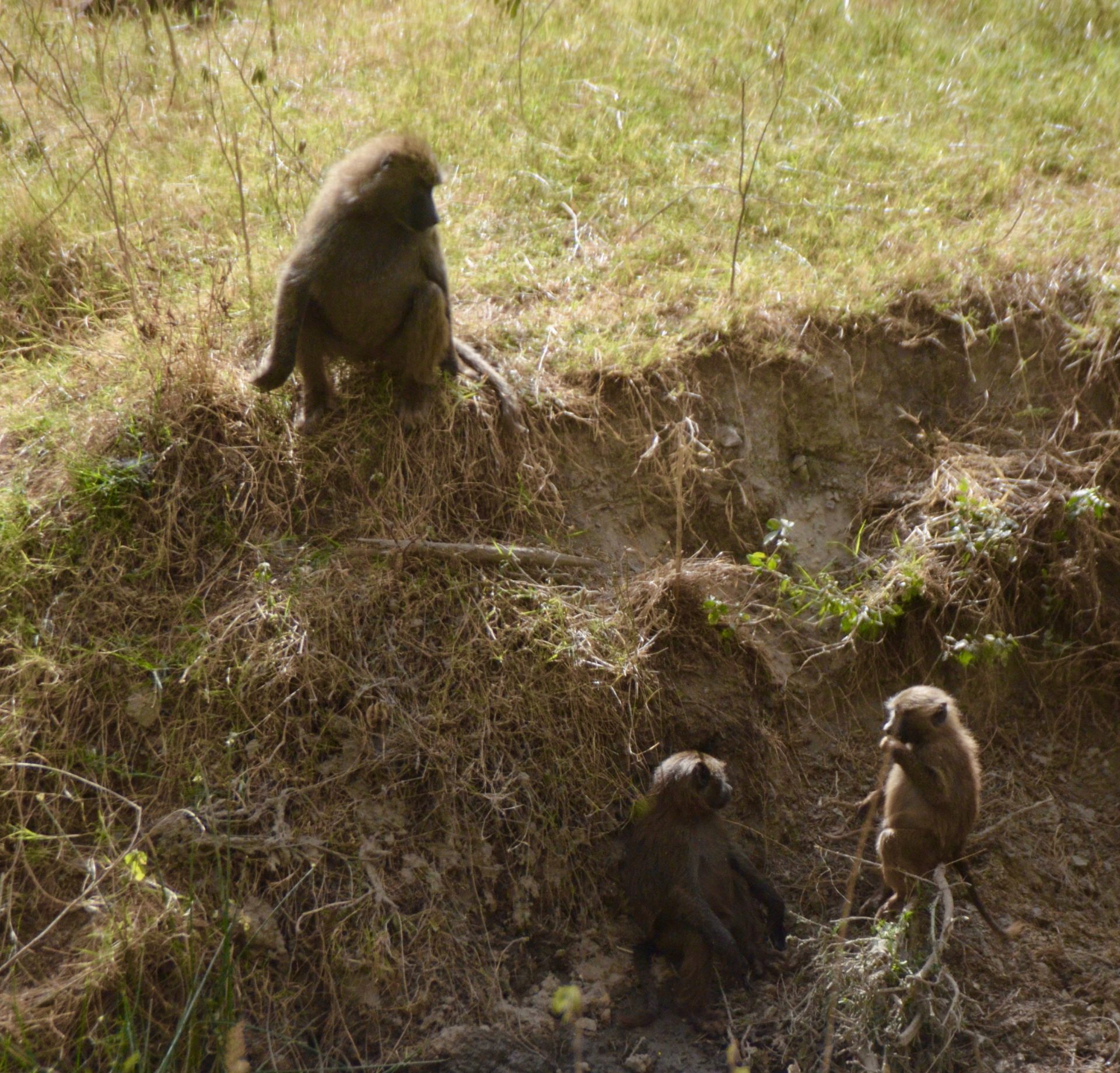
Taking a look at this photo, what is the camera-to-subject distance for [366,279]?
13.0ft

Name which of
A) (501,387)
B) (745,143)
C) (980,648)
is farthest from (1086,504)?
(745,143)

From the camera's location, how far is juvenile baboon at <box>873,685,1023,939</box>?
12.2 feet

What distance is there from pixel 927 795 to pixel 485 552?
75.7 inches

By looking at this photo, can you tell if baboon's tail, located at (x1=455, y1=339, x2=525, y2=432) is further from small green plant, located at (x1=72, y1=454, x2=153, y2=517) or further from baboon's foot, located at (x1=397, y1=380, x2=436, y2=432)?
small green plant, located at (x1=72, y1=454, x2=153, y2=517)

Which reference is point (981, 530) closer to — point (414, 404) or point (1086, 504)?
point (1086, 504)

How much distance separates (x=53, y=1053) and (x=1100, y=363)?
510 cm

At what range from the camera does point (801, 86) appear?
7.08 metres

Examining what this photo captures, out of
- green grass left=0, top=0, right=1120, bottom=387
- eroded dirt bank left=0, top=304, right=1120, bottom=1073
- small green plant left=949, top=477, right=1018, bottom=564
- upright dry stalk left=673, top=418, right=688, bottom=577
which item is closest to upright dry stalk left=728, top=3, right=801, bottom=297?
green grass left=0, top=0, right=1120, bottom=387

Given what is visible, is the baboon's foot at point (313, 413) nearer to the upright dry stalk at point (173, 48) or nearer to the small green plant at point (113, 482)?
the small green plant at point (113, 482)

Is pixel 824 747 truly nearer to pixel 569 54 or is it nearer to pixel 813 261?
pixel 813 261

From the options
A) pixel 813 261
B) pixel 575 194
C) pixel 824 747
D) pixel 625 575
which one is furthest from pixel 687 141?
pixel 824 747

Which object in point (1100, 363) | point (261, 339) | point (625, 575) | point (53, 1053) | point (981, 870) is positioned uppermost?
point (261, 339)

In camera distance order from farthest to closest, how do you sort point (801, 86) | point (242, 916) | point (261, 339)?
point (801, 86)
point (261, 339)
point (242, 916)

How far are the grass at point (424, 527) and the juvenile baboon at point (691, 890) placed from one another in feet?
0.57
